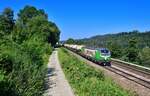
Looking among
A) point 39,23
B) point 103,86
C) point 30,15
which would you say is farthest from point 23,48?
point 30,15

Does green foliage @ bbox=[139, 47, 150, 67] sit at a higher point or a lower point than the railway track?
lower

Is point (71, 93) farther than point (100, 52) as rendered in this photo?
No

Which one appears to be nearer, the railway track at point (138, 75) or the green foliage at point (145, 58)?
the railway track at point (138, 75)

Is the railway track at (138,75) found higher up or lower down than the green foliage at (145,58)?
higher up

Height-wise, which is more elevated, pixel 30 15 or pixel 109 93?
pixel 30 15

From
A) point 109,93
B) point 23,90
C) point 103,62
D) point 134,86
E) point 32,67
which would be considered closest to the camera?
point 23,90

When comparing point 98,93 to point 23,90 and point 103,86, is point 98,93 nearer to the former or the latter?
point 103,86

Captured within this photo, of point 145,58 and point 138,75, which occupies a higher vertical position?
point 138,75

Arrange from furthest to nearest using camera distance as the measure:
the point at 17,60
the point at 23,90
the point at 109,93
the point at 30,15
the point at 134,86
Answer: the point at 30,15
the point at 134,86
the point at 17,60
the point at 109,93
the point at 23,90

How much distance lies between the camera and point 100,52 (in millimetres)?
48375

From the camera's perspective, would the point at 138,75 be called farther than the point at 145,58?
No

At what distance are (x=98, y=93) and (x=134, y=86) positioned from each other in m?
9.45

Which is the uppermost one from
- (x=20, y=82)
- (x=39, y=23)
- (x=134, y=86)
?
(x=39, y=23)

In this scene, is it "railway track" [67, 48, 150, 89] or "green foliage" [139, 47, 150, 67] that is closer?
"railway track" [67, 48, 150, 89]
